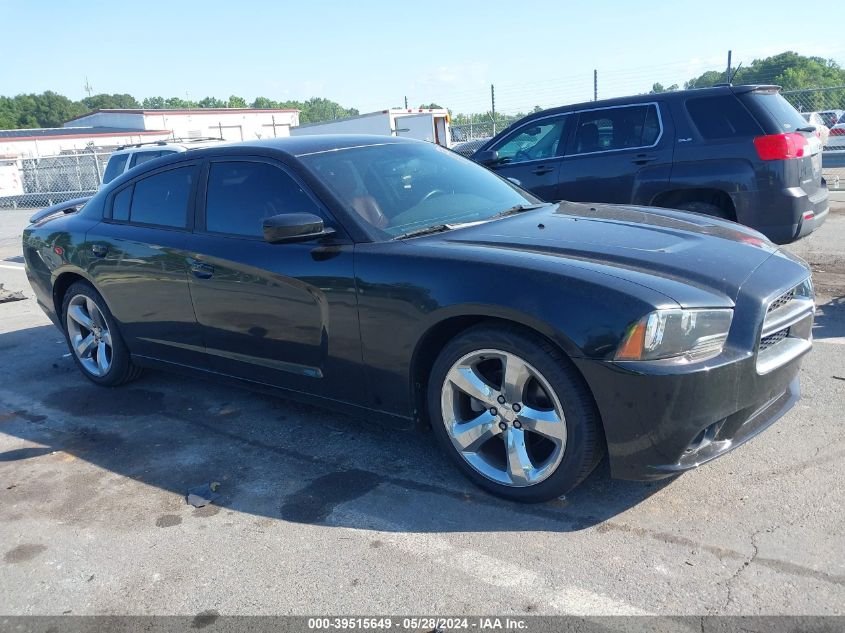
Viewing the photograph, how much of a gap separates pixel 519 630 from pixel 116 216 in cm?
395

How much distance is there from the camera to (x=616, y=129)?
726 centimetres

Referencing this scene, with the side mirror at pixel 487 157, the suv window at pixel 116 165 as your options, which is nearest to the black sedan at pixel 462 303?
the side mirror at pixel 487 157

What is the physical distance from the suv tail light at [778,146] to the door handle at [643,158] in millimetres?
906

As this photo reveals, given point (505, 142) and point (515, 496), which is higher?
point (505, 142)

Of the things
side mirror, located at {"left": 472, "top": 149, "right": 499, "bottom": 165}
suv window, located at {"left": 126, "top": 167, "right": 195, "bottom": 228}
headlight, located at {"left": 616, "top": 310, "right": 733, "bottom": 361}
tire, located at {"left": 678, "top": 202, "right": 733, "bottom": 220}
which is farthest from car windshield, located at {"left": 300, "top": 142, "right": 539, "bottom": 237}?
tire, located at {"left": 678, "top": 202, "right": 733, "bottom": 220}

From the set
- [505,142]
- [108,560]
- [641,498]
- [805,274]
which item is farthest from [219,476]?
[505,142]

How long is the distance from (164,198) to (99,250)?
70cm

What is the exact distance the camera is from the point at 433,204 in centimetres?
402

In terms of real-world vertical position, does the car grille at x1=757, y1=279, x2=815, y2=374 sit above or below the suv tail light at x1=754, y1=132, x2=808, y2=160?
below

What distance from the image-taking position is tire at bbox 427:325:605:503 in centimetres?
297

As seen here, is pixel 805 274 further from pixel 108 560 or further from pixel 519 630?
pixel 108 560

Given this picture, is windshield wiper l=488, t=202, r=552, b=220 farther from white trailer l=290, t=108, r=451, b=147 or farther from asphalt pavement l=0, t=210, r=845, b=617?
white trailer l=290, t=108, r=451, b=147

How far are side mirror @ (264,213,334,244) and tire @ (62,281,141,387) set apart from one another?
6.85 feet

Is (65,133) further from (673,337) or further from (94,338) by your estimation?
(673,337)
